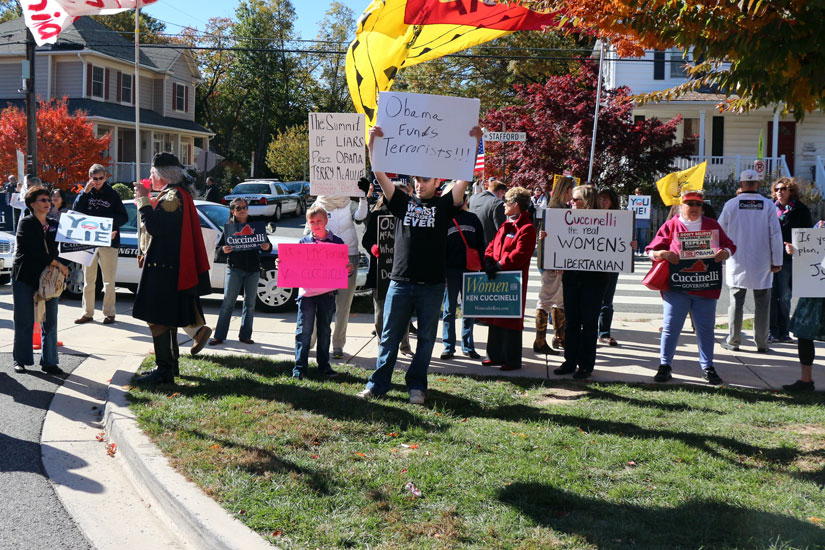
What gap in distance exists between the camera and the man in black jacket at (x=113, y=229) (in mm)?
10391

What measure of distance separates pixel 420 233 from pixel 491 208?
325 centimetres

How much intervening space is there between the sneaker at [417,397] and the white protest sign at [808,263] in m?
3.39

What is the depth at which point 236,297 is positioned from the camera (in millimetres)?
9320

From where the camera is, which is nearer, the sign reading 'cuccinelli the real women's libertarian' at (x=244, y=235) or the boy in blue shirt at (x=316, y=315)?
the boy in blue shirt at (x=316, y=315)

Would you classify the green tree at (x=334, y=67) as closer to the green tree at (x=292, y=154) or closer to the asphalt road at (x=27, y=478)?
the green tree at (x=292, y=154)

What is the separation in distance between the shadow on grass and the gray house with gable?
3315 centimetres

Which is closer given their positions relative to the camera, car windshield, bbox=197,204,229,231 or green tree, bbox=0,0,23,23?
car windshield, bbox=197,204,229,231

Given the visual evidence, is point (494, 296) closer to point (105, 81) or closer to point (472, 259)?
point (472, 259)

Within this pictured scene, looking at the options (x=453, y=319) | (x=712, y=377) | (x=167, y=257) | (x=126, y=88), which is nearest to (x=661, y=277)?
(x=712, y=377)

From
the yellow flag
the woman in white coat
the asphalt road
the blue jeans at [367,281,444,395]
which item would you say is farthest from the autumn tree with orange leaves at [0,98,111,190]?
the blue jeans at [367,281,444,395]

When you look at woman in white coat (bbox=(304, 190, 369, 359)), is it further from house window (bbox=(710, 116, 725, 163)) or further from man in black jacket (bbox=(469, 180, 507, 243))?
house window (bbox=(710, 116, 725, 163))

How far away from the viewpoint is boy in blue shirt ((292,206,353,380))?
7594 mm

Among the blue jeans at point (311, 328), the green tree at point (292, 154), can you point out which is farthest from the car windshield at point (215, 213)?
the green tree at point (292, 154)

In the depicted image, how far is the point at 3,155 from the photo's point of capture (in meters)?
29.5
